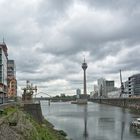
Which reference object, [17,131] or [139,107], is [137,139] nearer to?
[17,131]

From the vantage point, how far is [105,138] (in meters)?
67.1

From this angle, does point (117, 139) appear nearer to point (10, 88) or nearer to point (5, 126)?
point (5, 126)

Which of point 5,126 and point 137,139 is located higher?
point 5,126

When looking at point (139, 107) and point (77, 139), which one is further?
point (139, 107)

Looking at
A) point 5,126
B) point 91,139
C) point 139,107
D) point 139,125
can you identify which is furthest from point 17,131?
point 139,107

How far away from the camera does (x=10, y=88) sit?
189500 mm

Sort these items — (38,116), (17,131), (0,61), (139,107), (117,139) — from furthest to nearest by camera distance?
(139,107) → (0,61) → (38,116) → (117,139) → (17,131)

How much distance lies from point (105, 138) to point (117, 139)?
2.44 m

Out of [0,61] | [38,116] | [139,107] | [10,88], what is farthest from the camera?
[10,88]

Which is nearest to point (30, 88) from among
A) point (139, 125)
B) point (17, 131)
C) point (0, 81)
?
point (0, 81)

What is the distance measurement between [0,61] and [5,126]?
331 ft

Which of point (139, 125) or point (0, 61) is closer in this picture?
point (139, 125)

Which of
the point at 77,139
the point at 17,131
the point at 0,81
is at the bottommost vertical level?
the point at 77,139

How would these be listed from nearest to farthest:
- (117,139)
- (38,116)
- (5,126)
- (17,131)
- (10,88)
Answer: (5,126) → (17,131) → (117,139) → (38,116) → (10,88)
